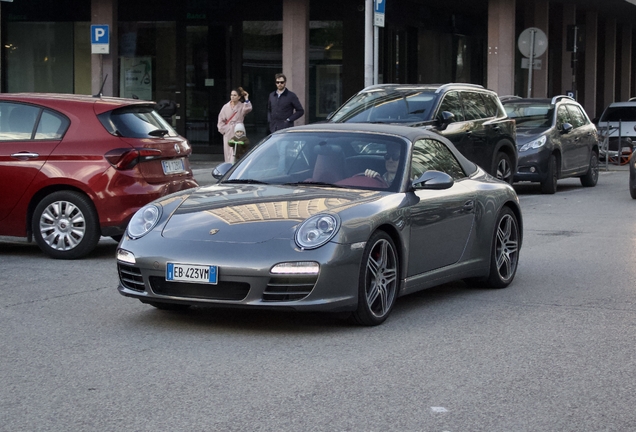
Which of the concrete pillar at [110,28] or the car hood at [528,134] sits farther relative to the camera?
the concrete pillar at [110,28]

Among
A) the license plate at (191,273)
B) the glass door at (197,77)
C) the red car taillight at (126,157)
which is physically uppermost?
the glass door at (197,77)

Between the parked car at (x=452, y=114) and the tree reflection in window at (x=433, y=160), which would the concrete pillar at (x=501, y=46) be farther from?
the tree reflection in window at (x=433, y=160)

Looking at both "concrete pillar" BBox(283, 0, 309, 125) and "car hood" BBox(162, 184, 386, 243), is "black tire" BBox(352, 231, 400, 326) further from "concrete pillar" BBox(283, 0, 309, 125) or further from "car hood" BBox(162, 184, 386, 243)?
"concrete pillar" BBox(283, 0, 309, 125)

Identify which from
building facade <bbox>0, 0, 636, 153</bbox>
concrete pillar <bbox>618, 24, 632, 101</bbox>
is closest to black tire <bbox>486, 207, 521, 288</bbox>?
building facade <bbox>0, 0, 636, 153</bbox>

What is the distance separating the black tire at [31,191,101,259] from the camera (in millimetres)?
10914

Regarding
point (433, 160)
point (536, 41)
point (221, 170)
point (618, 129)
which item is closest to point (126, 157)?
point (221, 170)

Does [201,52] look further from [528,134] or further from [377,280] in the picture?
[377,280]

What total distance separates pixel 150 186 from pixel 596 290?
4.36 meters

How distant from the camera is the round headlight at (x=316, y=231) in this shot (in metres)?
7.03

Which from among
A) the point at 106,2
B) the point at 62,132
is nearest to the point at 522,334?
the point at 62,132

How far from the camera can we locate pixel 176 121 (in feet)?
108

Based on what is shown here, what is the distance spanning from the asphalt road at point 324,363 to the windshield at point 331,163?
973 millimetres

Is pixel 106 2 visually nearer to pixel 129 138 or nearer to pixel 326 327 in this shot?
pixel 129 138

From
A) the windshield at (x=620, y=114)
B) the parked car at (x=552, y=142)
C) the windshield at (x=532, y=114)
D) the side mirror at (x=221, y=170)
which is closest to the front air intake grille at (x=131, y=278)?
the side mirror at (x=221, y=170)
